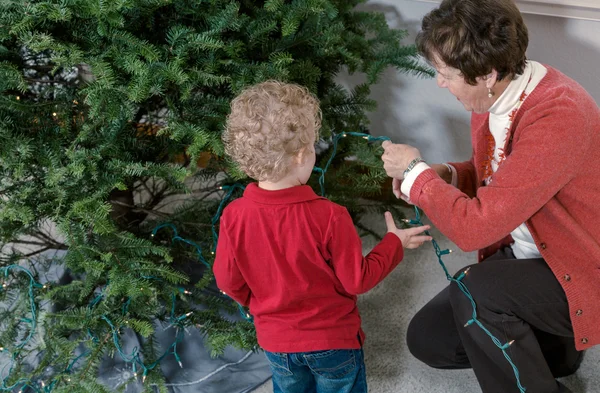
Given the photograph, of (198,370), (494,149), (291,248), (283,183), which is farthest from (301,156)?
(198,370)

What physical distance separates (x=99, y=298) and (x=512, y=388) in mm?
965

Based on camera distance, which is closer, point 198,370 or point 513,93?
point 513,93

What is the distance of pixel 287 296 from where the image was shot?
1.24 meters

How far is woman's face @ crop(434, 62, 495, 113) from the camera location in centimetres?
122

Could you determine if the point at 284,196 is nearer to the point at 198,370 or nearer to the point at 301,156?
the point at 301,156

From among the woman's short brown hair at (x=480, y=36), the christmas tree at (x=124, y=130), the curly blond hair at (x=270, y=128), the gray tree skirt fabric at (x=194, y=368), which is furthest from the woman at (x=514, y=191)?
the gray tree skirt fabric at (x=194, y=368)

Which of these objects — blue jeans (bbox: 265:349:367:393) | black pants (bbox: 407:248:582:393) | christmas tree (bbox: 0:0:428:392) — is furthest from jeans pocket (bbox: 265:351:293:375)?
black pants (bbox: 407:248:582:393)

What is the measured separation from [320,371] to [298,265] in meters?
0.27

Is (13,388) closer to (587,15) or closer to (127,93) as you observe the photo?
(127,93)

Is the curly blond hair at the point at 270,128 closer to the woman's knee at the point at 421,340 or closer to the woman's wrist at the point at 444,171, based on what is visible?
the woman's wrist at the point at 444,171

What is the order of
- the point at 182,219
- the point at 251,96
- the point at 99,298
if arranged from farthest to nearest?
the point at 182,219
the point at 99,298
the point at 251,96

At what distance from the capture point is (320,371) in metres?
1.33

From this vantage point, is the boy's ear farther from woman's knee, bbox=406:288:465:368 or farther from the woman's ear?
woman's knee, bbox=406:288:465:368

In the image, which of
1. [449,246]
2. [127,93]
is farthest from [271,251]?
[449,246]
